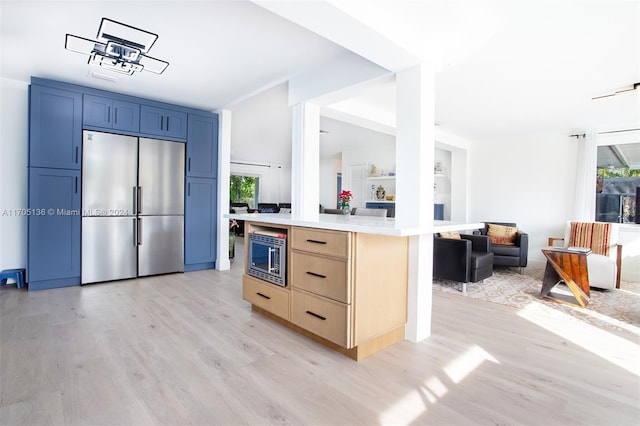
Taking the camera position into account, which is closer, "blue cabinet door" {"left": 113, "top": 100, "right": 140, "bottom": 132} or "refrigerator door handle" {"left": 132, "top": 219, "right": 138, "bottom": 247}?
"blue cabinet door" {"left": 113, "top": 100, "right": 140, "bottom": 132}

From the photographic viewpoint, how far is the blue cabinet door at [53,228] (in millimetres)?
3514

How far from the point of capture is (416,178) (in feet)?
7.80

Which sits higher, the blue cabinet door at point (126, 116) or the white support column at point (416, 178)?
the blue cabinet door at point (126, 116)

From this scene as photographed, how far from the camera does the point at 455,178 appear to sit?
21.4 feet

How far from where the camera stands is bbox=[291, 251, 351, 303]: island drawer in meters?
2.01

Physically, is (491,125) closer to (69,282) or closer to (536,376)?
(536,376)

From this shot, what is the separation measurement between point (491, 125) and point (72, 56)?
5.50 meters

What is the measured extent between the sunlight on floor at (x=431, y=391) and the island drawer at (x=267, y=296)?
3.52 feet

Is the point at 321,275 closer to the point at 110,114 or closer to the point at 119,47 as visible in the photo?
the point at 119,47

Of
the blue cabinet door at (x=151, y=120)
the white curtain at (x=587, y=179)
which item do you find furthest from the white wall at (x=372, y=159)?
the blue cabinet door at (x=151, y=120)

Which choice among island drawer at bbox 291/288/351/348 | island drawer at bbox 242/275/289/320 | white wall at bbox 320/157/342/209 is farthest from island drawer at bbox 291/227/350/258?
white wall at bbox 320/157/342/209

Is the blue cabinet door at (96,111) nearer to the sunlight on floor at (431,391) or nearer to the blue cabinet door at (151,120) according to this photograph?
the blue cabinet door at (151,120)

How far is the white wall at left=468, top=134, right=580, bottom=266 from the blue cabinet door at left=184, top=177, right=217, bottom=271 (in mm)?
4905

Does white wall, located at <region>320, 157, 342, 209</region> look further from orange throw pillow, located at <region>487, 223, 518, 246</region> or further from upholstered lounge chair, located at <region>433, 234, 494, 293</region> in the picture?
upholstered lounge chair, located at <region>433, 234, 494, 293</region>
